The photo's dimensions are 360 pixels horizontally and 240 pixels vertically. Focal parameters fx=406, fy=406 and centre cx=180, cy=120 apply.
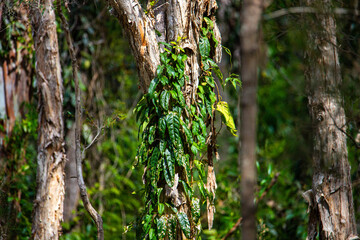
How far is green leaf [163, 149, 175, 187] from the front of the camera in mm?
3328

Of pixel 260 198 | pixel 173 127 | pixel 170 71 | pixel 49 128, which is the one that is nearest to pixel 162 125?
pixel 173 127

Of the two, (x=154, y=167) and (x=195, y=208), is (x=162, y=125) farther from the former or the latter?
(x=195, y=208)

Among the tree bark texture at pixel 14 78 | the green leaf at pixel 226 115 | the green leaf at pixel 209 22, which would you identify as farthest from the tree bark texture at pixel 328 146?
the tree bark texture at pixel 14 78

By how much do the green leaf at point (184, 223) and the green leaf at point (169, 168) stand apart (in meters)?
0.28

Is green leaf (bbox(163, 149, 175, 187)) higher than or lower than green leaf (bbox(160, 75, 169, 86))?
lower

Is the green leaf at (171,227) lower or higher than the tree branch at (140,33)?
lower

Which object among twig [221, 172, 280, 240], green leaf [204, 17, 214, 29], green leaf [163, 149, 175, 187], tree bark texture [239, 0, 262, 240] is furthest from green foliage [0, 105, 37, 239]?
tree bark texture [239, 0, 262, 240]

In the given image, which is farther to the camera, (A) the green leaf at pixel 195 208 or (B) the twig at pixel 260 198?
(B) the twig at pixel 260 198

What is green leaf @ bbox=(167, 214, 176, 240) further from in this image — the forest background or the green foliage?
the green foliage

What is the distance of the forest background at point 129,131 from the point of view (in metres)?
4.62

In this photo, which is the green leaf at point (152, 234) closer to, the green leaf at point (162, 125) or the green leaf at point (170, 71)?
the green leaf at point (162, 125)

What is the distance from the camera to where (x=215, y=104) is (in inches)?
151

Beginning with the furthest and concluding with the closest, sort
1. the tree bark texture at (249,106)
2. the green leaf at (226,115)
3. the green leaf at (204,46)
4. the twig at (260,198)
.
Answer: the twig at (260,198), the green leaf at (226,115), the green leaf at (204,46), the tree bark texture at (249,106)

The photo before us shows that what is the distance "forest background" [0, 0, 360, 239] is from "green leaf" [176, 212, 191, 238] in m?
0.94
